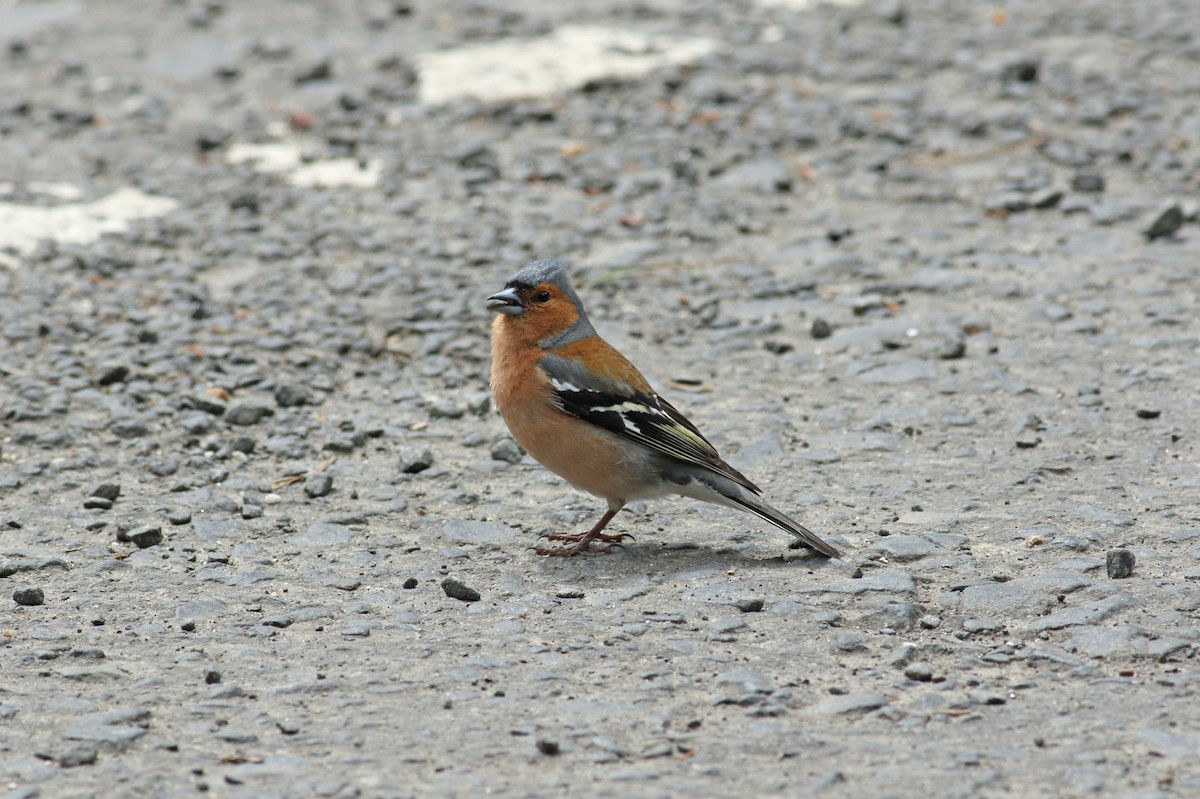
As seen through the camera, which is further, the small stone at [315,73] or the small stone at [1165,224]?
the small stone at [315,73]

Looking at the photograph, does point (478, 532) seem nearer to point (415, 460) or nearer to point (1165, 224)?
point (415, 460)

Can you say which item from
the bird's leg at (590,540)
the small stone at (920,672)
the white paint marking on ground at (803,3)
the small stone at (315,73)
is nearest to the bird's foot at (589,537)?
the bird's leg at (590,540)

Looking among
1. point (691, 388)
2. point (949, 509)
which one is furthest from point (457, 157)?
point (949, 509)

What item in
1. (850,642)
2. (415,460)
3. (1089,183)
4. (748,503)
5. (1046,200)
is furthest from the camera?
(1089,183)

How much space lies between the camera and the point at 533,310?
5.77 metres

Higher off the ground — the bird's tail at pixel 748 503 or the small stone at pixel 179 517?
the bird's tail at pixel 748 503

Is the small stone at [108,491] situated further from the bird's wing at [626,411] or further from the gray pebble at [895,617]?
the gray pebble at [895,617]

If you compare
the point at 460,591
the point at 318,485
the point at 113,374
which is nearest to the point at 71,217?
the point at 113,374

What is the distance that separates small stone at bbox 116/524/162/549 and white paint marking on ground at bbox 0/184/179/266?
3209mm

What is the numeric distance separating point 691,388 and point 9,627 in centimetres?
323

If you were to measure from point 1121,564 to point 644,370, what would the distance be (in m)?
2.67

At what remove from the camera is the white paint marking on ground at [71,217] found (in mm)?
8070

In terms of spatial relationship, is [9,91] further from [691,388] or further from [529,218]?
[691,388]

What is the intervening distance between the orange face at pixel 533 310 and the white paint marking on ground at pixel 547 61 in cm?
448
